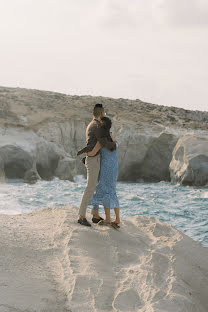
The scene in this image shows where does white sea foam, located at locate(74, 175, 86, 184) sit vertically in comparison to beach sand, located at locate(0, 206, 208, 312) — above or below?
below

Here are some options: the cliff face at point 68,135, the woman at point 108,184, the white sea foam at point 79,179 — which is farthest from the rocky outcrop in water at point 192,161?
the woman at point 108,184

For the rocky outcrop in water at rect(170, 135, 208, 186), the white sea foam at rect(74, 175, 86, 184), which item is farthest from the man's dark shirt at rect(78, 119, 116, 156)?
the white sea foam at rect(74, 175, 86, 184)

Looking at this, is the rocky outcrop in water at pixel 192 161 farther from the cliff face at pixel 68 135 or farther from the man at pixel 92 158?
the man at pixel 92 158

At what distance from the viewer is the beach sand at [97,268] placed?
153 inches

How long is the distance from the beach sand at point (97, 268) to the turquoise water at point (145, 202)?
3.82 meters

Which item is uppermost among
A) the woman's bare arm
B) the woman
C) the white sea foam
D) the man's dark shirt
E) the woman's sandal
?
the man's dark shirt

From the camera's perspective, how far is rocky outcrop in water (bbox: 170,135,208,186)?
1984 cm

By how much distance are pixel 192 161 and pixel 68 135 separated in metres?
10.2

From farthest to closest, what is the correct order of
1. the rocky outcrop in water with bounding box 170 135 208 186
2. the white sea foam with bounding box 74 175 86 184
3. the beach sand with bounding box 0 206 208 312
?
1. the white sea foam with bounding box 74 175 86 184
2. the rocky outcrop in water with bounding box 170 135 208 186
3. the beach sand with bounding box 0 206 208 312

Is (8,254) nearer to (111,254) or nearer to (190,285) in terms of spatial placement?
(111,254)

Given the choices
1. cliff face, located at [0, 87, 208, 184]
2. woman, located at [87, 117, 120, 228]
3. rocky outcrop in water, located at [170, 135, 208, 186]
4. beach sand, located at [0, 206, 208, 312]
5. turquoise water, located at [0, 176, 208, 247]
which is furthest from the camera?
cliff face, located at [0, 87, 208, 184]

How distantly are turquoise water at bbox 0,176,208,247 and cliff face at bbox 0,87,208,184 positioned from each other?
1.56 m

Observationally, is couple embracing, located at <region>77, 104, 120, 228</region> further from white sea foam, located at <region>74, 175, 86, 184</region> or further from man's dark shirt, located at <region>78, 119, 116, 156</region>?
white sea foam, located at <region>74, 175, 86, 184</region>

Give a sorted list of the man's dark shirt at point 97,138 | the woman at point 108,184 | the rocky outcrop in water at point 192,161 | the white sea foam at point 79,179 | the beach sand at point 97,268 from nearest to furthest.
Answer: the beach sand at point 97,268 < the man's dark shirt at point 97,138 < the woman at point 108,184 < the rocky outcrop in water at point 192,161 < the white sea foam at point 79,179
